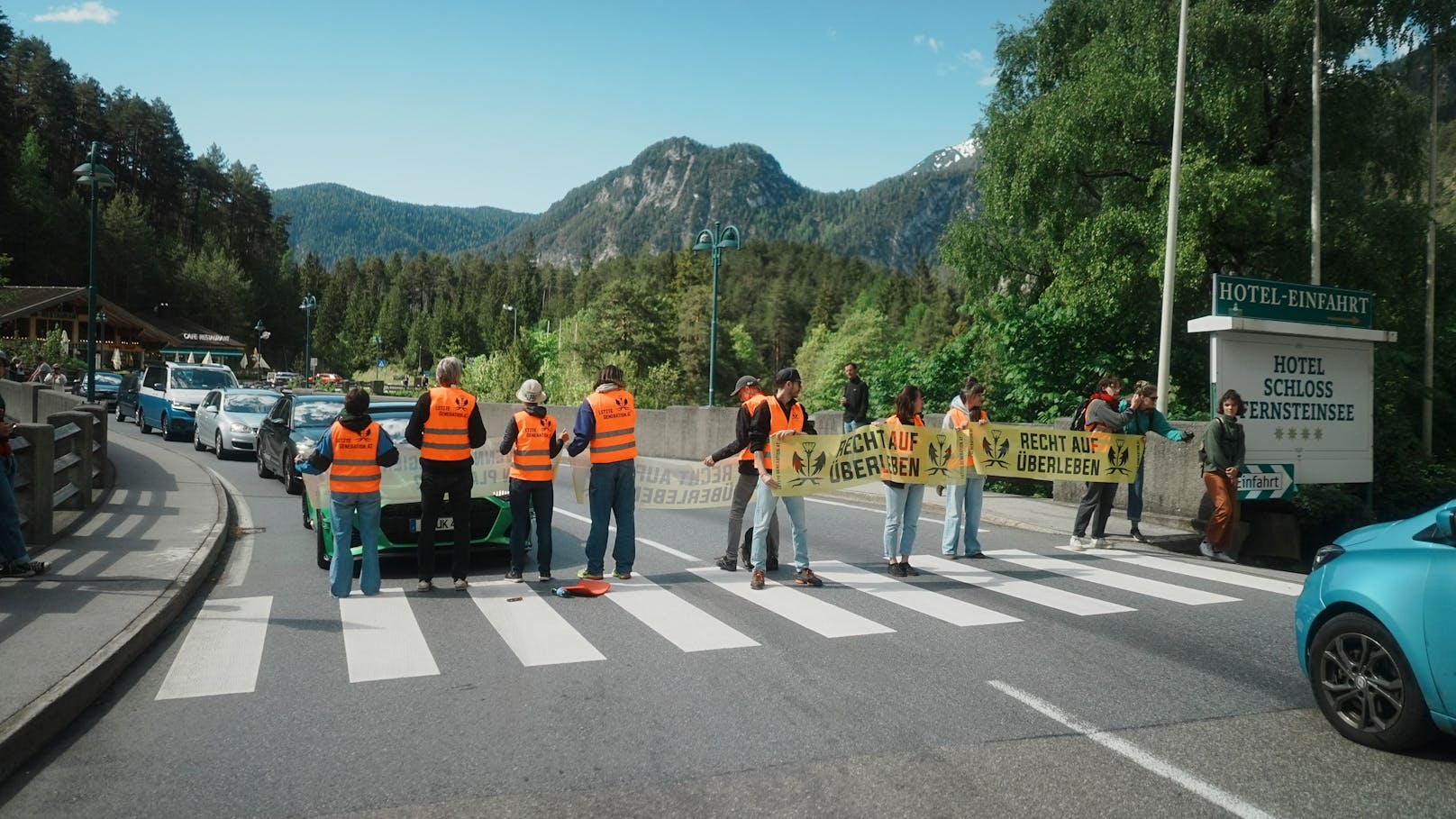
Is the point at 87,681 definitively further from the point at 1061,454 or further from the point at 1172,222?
the point at 1172,222

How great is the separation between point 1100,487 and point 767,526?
498 cm

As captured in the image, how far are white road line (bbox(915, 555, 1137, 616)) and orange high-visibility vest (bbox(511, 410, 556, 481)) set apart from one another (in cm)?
395

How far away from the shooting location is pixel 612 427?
9156 mm

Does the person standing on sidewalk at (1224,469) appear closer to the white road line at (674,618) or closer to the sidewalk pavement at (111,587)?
the sidewalk pavement at (111,587)

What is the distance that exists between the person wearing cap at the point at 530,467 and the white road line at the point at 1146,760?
468 cm

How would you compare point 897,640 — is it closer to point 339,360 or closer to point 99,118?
point 99,118

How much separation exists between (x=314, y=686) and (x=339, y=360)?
181 m

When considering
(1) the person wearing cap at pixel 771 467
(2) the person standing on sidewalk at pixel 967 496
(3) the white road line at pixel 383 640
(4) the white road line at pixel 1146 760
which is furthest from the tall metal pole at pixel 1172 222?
(3) the white road line at pixel 383 640

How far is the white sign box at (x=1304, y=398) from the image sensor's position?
43.5ft

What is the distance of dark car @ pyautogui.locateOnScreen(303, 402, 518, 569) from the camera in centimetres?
940

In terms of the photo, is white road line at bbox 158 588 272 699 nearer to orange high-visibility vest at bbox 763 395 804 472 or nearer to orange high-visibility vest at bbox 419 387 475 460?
orange high-visibility vest at bbox 419 387 475 460

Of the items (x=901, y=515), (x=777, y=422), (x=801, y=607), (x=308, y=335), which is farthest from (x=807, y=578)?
(x=308, y=335)

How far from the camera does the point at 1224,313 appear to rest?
13.1 m

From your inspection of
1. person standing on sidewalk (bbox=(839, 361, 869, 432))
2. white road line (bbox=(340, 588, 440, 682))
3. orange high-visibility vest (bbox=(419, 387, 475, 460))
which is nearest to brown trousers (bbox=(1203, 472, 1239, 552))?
person standing on sidewalk (bbox=(839, 361, 869, 432))
